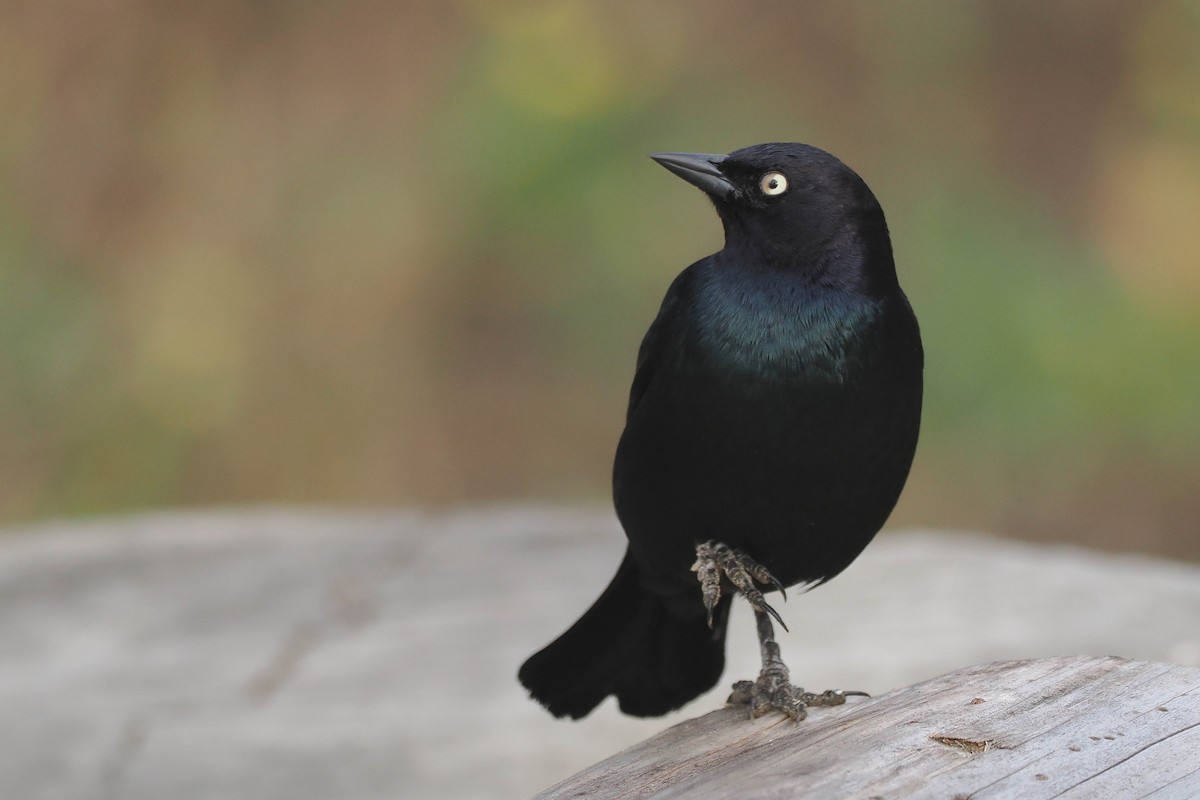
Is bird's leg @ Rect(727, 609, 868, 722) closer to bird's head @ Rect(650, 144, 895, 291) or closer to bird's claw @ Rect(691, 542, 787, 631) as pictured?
bird's claw @ Rect(691, 542, 787, 631)

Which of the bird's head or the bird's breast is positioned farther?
the bird's head

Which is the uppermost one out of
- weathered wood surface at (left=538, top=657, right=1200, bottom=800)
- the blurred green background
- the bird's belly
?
the blurred green background

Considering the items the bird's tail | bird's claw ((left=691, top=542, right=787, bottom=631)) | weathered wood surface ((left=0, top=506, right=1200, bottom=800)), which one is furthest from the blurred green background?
bird's claw ((left=691, top=542, right=787, bottom=631))

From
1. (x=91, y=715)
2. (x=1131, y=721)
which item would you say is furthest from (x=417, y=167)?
(x=1131, y=721)

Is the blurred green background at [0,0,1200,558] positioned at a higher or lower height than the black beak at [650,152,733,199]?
higher

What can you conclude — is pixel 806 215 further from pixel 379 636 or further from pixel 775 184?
pixel 379 636

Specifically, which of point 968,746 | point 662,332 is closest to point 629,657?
point 662,332
